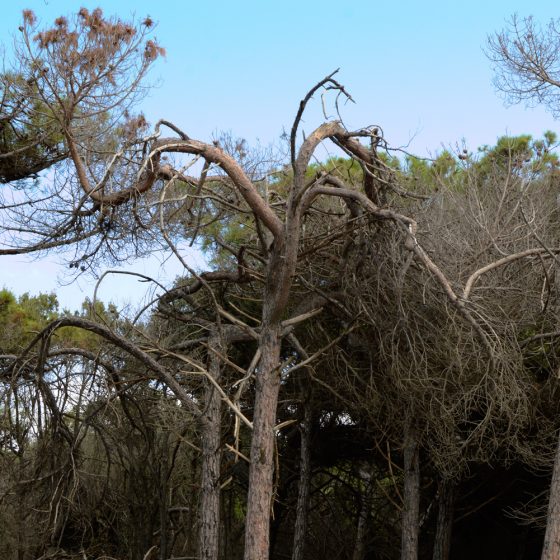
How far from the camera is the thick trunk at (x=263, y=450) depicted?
905 cm

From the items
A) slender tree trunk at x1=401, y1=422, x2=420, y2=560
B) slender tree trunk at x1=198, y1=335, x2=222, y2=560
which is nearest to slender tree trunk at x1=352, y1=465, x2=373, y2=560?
slender tree trunk at x1=401, y1=422, x2=420, y2=560

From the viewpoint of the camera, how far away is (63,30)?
40.1ft

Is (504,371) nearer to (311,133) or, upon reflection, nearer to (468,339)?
(468,339)

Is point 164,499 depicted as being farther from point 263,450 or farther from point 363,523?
point 263,450

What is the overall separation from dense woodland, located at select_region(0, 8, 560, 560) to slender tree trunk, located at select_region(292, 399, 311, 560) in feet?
0.11

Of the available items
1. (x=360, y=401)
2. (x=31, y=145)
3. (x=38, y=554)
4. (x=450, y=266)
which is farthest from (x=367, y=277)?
(x=38, y=554)

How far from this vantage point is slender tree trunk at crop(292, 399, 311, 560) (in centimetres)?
1402

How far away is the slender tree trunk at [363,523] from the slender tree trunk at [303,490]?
4.11 feet

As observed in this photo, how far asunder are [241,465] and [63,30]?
7510mm

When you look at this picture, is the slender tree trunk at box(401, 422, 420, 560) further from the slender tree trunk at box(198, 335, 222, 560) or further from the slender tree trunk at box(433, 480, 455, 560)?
the slender tree trunk at box(198, 335, 222, 560)

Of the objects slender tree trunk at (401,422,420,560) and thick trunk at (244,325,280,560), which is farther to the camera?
slender tree trunk at (401,422,420,560)

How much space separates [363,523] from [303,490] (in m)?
1.73

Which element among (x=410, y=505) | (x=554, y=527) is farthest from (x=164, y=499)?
(x=554, y=527)

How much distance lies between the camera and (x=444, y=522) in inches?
555
